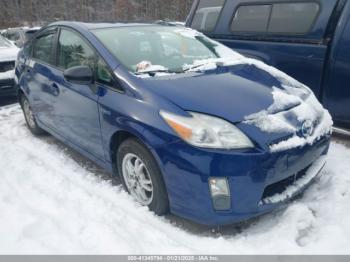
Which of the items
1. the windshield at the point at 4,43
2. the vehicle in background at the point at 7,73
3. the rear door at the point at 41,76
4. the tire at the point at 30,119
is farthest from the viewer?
the windshield at the point at 4,43

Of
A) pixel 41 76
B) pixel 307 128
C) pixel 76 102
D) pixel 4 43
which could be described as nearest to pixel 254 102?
pixel 307 128

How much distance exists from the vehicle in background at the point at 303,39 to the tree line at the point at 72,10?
2571 cm

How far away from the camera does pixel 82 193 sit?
10.8 feet

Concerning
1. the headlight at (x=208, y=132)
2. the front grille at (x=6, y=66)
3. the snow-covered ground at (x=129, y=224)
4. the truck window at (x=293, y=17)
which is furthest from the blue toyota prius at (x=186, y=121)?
the front grille at (x=6, y=66)

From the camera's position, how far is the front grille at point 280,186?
2.64 metres

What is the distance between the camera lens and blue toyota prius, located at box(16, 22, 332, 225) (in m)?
2.47

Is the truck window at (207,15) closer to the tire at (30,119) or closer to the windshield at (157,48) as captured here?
the windshield at (157,48)

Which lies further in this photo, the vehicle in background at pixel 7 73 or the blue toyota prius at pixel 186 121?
the vehicle in background at pixel 7 73

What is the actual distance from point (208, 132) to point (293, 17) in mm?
2701

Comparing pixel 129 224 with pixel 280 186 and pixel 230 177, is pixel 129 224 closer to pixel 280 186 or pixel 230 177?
pixel 230 177

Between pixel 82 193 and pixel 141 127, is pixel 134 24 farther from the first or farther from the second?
pixel 82 193

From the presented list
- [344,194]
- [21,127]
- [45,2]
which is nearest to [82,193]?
[344,194]

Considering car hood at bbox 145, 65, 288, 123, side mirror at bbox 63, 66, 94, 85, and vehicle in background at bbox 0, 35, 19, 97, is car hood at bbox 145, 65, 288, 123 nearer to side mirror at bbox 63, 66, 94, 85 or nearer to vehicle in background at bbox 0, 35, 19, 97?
side mirror at bbox 63, 66, 94, 85

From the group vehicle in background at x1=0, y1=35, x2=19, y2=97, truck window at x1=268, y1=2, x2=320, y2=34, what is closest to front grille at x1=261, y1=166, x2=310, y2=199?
truck window at x1=268, y1=2, x2=320, y2=34
